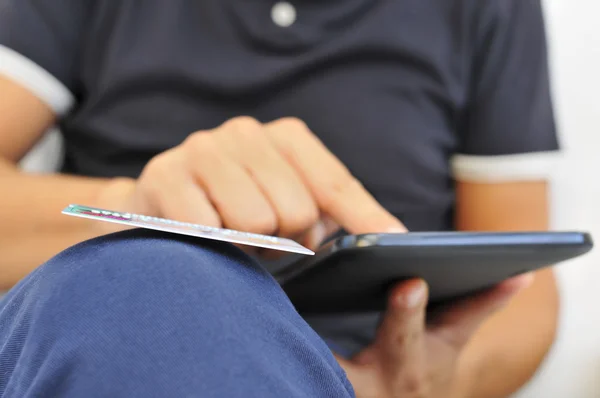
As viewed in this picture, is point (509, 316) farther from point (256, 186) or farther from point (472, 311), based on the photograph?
point (256, 186)

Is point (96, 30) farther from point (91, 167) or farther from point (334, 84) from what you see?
point (334, 84)

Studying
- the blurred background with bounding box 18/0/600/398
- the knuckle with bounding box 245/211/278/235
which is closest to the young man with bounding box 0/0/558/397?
the knuckle with bounding box 245/211/278/235

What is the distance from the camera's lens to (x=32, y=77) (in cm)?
56

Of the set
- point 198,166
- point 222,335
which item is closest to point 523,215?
point 198,166

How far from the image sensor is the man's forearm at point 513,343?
0.58 m

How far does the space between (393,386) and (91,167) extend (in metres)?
0.43

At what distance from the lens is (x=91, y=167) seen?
620mm

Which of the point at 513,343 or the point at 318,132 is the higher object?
the point at 318,132

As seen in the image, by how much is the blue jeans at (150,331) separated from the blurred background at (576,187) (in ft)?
2.13

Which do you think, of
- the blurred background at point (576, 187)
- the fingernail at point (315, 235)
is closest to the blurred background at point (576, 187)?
the blurred background at point (576, 187)

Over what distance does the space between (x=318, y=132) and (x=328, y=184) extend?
7.2 inches

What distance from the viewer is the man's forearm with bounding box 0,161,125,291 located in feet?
1.58

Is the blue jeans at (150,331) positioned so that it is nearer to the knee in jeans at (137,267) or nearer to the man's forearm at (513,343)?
the knee in jeans at (137,267)

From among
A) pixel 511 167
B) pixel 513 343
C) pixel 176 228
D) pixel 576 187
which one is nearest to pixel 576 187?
pixel 576 187
